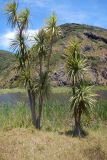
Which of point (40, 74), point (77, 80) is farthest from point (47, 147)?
point (40, 74)

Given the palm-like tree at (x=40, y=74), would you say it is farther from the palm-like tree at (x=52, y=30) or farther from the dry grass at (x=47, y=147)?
the dry grass at (x=47, y=147)

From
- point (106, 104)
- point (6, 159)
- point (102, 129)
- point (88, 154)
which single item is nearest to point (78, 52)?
point (102, 129)

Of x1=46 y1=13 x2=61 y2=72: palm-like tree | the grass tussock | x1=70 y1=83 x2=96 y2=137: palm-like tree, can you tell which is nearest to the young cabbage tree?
x1=46 y1=13 x2=61 y2=72: palm-like tree

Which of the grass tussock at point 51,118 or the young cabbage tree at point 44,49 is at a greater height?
the young cabbage tree at point 44,49

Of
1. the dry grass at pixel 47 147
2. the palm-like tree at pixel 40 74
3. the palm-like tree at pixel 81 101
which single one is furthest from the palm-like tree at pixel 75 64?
the dry grass at pixel 47 147

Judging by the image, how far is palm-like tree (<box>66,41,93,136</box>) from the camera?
18078 mm

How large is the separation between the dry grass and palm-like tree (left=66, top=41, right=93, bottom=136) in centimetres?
152

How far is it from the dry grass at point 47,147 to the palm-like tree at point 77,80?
1.52 metres

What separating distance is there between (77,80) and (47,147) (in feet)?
17.8

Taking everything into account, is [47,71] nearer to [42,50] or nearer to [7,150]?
[42,50]

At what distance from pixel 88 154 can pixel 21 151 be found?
223cm

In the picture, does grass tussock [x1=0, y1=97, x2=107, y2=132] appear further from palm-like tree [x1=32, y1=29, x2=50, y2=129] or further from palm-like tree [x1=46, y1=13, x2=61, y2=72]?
palm-like tree [x1=46, y1=13, x2=61, y2=72]

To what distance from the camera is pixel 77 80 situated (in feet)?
61.3

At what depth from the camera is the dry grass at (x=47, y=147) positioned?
489 inches
